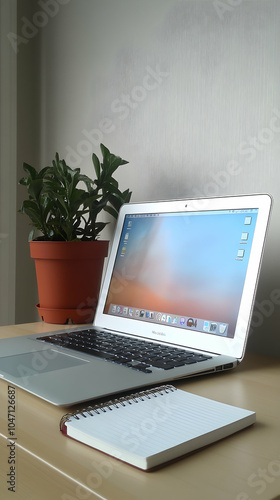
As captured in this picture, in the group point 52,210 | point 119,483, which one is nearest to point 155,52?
point 52,210

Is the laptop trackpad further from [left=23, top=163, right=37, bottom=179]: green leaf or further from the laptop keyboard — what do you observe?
[left=23, top=163, right=37, bottom=179]: green leaf

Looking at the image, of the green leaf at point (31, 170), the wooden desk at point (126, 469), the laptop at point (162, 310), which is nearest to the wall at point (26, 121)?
the green leaf at point (31, 170)

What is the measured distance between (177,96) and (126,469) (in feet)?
2.74

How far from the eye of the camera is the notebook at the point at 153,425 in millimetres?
397

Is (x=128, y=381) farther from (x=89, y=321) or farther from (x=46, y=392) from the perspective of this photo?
(x=89, y=321)

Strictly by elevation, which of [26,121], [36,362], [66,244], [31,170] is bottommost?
[36,362]

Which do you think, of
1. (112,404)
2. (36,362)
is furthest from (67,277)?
(112,404)

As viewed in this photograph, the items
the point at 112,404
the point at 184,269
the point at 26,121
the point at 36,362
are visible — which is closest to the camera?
the point at 112,404

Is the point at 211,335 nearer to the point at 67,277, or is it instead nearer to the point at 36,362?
the point at 36,362

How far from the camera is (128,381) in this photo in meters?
0.58

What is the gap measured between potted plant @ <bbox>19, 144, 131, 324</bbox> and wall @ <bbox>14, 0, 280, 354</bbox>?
0.14 metres

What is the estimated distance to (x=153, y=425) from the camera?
445 mm

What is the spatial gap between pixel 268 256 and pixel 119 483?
1.91ft

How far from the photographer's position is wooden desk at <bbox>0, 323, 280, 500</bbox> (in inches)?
14.1
